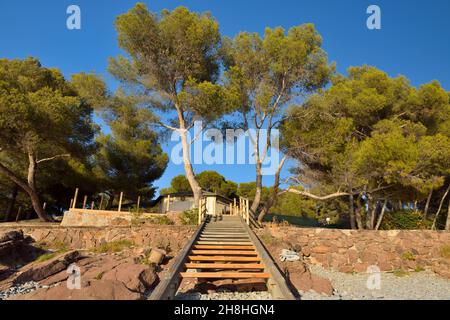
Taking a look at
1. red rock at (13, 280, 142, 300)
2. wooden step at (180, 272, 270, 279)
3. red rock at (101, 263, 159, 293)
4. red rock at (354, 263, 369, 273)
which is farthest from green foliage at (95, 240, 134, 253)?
red rock at (354, 263, 369, 273)

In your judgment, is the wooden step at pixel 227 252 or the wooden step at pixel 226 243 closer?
the wooden step at pixel 227 252

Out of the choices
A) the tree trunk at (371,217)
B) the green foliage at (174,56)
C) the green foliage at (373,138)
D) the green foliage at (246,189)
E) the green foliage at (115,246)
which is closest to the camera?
the green foliage at (115,246)

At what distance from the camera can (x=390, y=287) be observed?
766 cm

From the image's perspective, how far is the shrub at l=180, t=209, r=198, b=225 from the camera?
1093 cm

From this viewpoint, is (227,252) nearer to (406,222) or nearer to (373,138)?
(373,138)

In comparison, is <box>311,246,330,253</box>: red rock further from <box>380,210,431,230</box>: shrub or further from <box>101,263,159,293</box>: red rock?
<box>380,210,431,230</box>: shrub

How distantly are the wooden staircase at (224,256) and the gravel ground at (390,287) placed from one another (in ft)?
4.58

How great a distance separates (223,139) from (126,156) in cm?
945

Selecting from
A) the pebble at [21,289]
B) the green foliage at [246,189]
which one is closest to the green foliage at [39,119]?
the pebble at [21,289]

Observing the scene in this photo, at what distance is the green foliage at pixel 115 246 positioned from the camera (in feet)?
29.9

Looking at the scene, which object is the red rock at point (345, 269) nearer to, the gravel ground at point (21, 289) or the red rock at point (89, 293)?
the red rock at point (89, 293)

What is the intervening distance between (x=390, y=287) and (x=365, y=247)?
7.00 ft

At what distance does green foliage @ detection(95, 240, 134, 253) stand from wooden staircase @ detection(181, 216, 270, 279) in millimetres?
2538

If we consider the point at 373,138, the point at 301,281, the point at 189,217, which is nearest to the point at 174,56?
the point at 189,217
